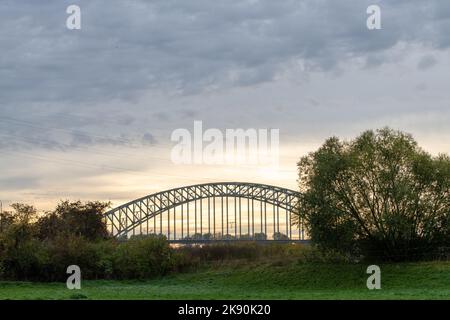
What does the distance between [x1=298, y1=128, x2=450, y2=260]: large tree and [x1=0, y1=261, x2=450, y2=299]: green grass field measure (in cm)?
321

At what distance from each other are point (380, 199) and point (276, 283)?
11.2 meters

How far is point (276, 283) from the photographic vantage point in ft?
194

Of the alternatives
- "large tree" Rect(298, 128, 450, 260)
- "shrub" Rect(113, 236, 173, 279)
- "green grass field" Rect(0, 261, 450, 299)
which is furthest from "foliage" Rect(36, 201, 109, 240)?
"large tree" Rect(298, 128, 450, 260)

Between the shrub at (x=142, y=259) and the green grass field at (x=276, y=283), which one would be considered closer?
the green grass field at (x=276, y=283)

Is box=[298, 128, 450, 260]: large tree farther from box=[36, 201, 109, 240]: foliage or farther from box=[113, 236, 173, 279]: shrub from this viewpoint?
box=[36, 201, 109, 240]: foliage

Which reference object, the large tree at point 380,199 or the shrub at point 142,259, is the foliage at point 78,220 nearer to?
the shrub at point 142,259

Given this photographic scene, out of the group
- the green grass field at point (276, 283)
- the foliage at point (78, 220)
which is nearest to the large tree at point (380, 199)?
the green grass field at point (276, 283)

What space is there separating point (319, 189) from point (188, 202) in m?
61.8

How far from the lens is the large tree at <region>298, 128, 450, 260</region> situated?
61.3 m

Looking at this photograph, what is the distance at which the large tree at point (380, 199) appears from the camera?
2415 inches

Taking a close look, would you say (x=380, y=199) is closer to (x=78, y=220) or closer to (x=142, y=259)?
(x=142, y=259)

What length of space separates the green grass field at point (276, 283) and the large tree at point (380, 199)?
3.21 metres

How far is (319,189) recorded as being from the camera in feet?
202
